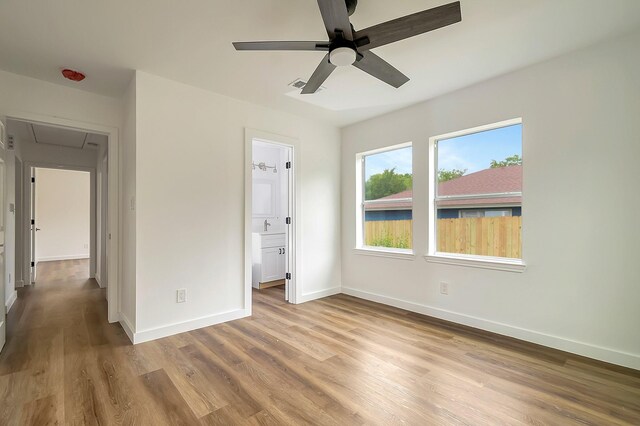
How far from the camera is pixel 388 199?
13.4ft

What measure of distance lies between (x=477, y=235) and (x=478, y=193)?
1.46 ft

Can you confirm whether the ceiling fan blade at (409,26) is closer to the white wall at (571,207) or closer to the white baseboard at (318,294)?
the white wall at (571,207)

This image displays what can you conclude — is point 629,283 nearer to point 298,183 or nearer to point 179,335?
point 298,183

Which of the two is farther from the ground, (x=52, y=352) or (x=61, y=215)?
(x=61, y=215)

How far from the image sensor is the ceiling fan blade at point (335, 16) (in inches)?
58.6

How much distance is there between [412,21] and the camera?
5.33 ft

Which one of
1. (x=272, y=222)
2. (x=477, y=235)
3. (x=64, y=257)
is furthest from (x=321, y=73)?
(x=64, y=257)

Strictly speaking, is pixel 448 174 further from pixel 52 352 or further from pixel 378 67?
pixel 52 352

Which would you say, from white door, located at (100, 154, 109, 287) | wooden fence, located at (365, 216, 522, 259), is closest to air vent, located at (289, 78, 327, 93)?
wooden fence, located at (365, 216, 522, 259)

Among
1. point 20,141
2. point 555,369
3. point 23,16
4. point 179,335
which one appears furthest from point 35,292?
point 555,369

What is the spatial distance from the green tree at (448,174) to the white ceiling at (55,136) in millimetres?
4582

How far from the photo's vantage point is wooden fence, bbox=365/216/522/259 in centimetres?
295

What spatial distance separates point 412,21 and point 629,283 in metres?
2.51

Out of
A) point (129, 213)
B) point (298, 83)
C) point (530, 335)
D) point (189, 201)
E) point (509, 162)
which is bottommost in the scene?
point (530, 335)
